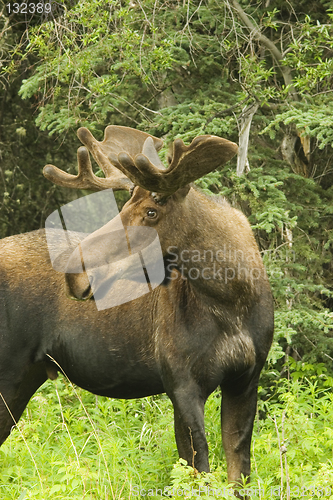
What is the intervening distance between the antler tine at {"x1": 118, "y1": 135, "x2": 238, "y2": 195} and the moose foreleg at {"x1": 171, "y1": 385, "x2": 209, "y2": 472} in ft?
4.25

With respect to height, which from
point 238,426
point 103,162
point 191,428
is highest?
point 103,162

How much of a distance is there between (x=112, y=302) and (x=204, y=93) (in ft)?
9.84

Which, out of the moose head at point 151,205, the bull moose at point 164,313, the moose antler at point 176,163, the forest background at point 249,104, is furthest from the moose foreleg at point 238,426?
the moose antler at point 176,163

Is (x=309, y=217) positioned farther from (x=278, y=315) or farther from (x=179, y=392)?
(x=179, y=392)

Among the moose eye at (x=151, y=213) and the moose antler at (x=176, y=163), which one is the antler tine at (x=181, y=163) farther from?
the moose eye at (x=151, y=213)

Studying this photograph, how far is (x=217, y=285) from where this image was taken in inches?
153

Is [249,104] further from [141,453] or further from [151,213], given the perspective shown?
[141,453]

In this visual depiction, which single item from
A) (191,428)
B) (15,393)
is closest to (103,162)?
(15,393)

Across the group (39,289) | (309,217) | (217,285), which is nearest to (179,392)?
(217,285)

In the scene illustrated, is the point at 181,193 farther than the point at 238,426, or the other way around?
the point at 238,426

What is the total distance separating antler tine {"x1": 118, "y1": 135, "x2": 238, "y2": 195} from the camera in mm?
3412

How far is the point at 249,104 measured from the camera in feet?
20.1

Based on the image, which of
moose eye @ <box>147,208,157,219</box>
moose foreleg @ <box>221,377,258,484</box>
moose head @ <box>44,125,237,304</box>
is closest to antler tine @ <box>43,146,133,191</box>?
moose head @ <box>44,125,237,304</box>

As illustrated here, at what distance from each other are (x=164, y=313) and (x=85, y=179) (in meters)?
1.11
